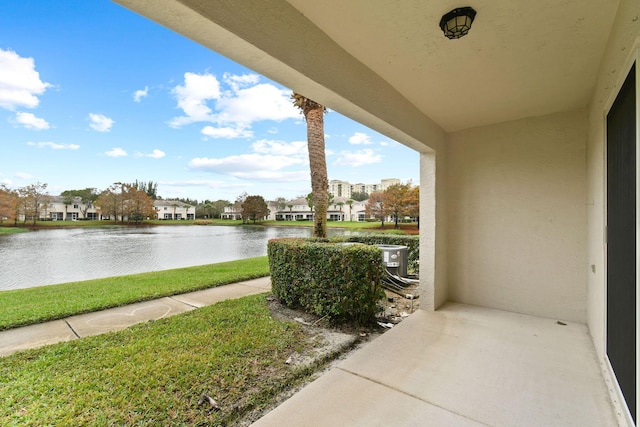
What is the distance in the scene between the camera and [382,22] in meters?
1.94

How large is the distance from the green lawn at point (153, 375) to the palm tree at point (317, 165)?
11.9ft

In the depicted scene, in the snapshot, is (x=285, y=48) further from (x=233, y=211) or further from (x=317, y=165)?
(x=233, y=211)

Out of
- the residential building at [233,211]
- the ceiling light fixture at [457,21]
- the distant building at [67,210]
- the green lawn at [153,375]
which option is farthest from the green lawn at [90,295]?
the residential building at [233,211]

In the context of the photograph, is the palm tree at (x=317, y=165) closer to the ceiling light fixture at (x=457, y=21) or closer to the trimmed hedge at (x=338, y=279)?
the trimmed hedge at (x=338, y=279)

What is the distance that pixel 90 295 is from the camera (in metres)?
5.29

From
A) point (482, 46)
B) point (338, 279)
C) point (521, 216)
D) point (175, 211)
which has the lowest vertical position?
point (338, 279)

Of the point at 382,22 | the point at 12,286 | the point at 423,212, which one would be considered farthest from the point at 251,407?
the point at 12,286

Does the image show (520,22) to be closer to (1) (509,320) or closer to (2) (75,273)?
(1) (509,320)

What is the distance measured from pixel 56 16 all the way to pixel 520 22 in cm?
1091

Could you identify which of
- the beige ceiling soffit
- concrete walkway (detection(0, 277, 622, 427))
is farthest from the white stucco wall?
the beige ceiling soffit

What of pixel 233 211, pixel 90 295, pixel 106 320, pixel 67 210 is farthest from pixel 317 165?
pixel 233 211

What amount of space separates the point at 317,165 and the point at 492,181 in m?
3.99

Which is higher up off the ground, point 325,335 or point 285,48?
point 285,48

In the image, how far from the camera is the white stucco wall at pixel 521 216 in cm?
361
